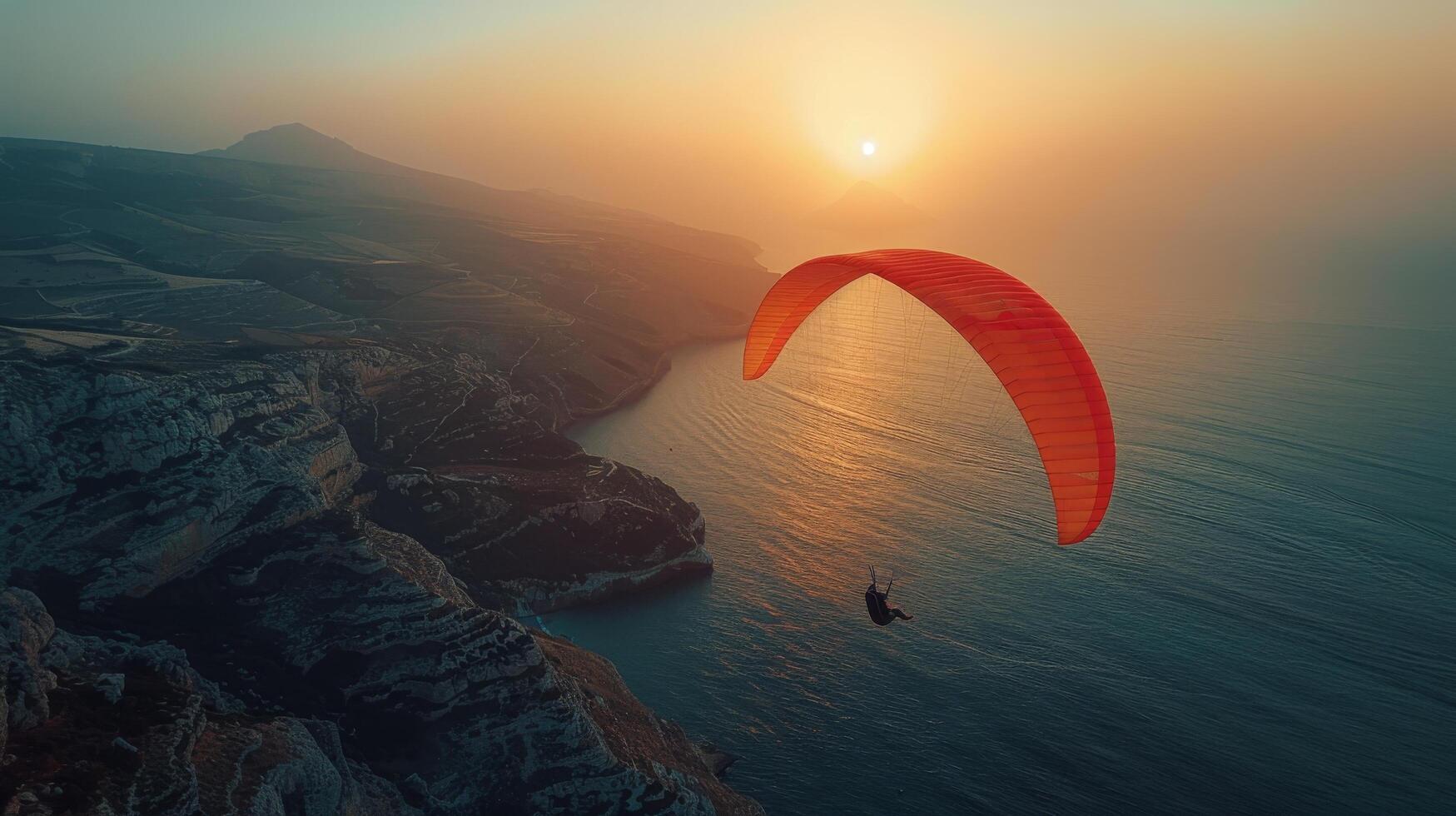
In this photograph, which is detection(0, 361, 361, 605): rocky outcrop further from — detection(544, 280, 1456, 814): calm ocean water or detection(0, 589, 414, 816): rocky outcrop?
detection(544, 280, 1456, 814): calm ocean water

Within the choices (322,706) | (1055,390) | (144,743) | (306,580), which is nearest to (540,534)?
(306,580)

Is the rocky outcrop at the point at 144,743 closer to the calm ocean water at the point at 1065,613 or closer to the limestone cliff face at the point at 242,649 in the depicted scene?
the limestone cliff face at the point at 242,649

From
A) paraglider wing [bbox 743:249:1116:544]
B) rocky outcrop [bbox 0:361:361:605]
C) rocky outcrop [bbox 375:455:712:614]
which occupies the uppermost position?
paraglider wing [bbox 743:249:1116:544]

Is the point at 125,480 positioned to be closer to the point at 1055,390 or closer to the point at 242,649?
the point at 242,649

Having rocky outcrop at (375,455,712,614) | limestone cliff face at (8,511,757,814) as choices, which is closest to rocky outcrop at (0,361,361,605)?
limestone cliff face at (8,511,757,814)

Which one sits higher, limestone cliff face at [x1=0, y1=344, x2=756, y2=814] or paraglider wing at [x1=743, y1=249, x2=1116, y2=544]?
paraglider wing at [x1=743, y1=249, x2=1116, y2=544]

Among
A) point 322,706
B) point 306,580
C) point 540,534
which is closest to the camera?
point 322,706

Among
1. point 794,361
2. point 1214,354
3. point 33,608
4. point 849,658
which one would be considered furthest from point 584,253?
point 33,608

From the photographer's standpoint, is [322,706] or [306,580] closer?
[322,706]

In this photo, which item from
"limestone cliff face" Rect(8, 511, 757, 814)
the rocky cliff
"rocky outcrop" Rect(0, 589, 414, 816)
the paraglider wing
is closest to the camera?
"rocky outcrop" Rect(0, 589, 414, 816)

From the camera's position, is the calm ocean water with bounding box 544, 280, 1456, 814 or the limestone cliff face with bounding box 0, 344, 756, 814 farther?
the calm ocean water with bounding box 544, 280, 1456, 814
